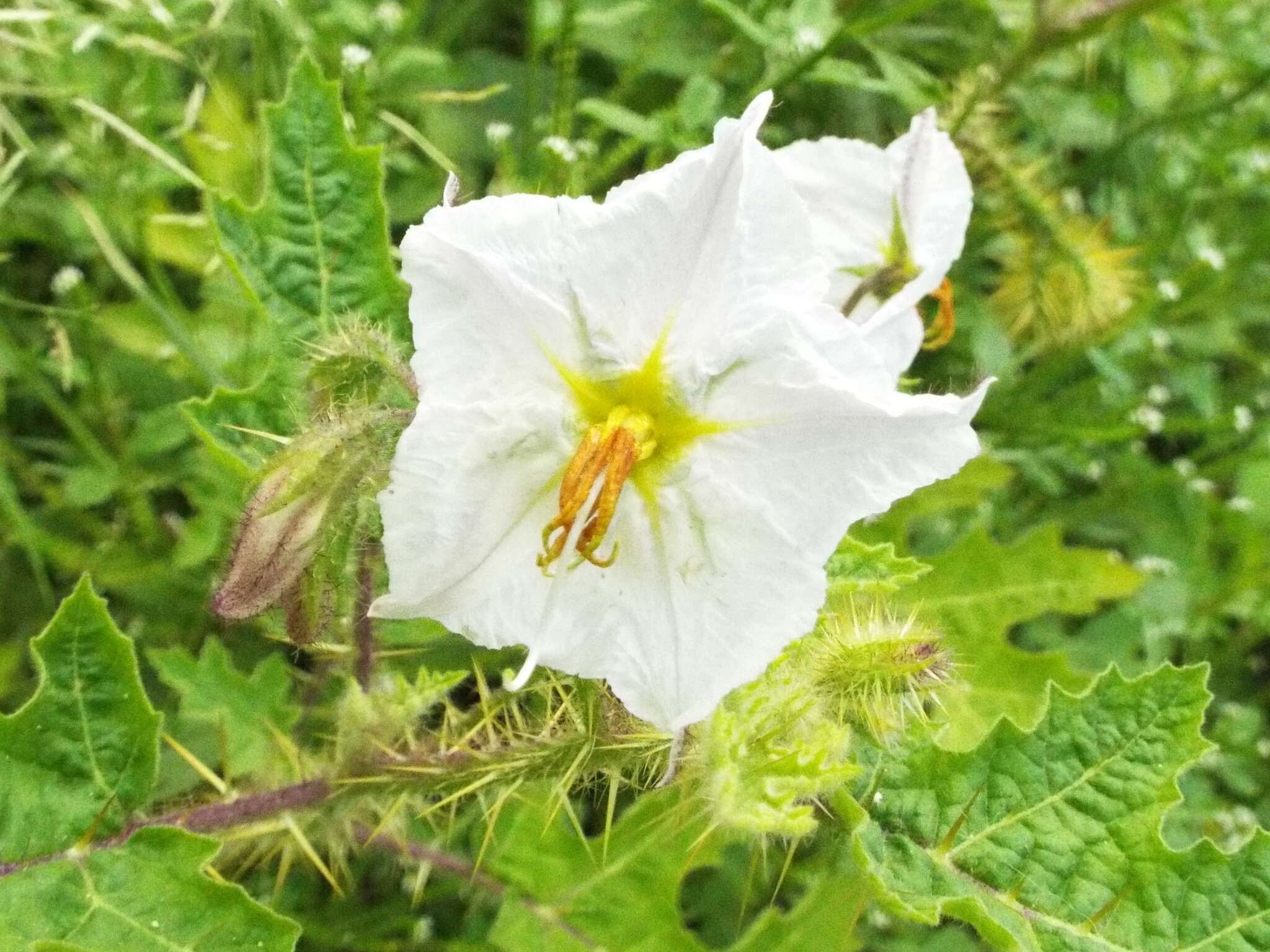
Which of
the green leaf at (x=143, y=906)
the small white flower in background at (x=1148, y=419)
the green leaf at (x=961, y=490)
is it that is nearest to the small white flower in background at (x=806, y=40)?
the green leaf at (x=961, y=490)

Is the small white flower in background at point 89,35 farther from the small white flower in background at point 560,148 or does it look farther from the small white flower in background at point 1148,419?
the small white flower in background at point 1148,419

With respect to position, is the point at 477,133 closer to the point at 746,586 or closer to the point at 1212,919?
the point at 746,586

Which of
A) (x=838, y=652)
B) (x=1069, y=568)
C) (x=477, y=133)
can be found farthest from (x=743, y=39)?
(x=838, y=652)

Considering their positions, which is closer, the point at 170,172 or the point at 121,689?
the point at 121,689

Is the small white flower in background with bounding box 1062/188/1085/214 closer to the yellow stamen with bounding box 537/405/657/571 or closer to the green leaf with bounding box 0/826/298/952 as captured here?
the yellow stamen with bounding box 537/405/657/571

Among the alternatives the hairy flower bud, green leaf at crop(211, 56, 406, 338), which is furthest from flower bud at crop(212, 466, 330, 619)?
green leaf at crop(211, 56, 406, 338)
